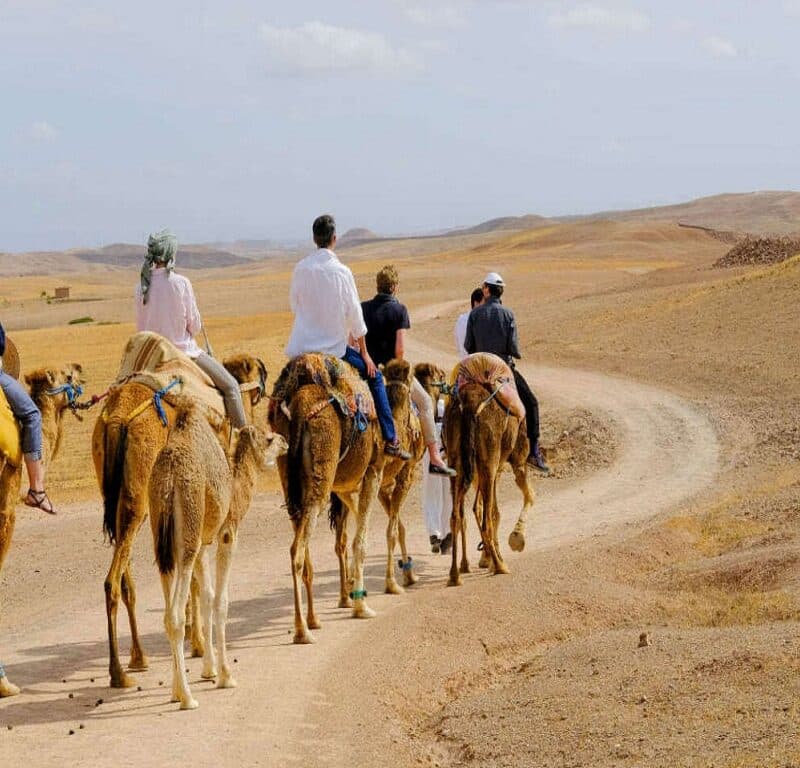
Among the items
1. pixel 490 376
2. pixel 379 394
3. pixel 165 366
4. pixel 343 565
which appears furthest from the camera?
pixel 490 376

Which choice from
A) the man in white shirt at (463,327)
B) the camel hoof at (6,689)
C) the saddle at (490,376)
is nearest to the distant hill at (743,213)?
the man in white shirt at (463,327)

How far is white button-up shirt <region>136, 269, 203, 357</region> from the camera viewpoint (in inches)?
434

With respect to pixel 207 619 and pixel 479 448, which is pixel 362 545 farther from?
pixel 207 619

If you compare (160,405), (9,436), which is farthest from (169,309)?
(9,436)

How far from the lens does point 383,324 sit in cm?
1302

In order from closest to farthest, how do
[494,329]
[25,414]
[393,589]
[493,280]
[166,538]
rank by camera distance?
[166,538] → [25,414] → [393,589] → [494,329] → [493,280]

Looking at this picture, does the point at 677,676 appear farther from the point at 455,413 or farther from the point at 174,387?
the point at 455,413

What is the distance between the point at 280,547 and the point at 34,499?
654cm

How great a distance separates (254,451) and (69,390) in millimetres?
2233

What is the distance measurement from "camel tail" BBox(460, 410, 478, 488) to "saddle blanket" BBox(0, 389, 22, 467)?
5.09 m

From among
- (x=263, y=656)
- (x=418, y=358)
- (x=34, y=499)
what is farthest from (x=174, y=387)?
(x=418, y=358)

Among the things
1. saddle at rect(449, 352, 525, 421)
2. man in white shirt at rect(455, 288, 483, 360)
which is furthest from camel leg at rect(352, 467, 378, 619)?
man in white shirt at rect(455, 288, 483, 360)

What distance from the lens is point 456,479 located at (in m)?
13.8

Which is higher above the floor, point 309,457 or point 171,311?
point 171,311
